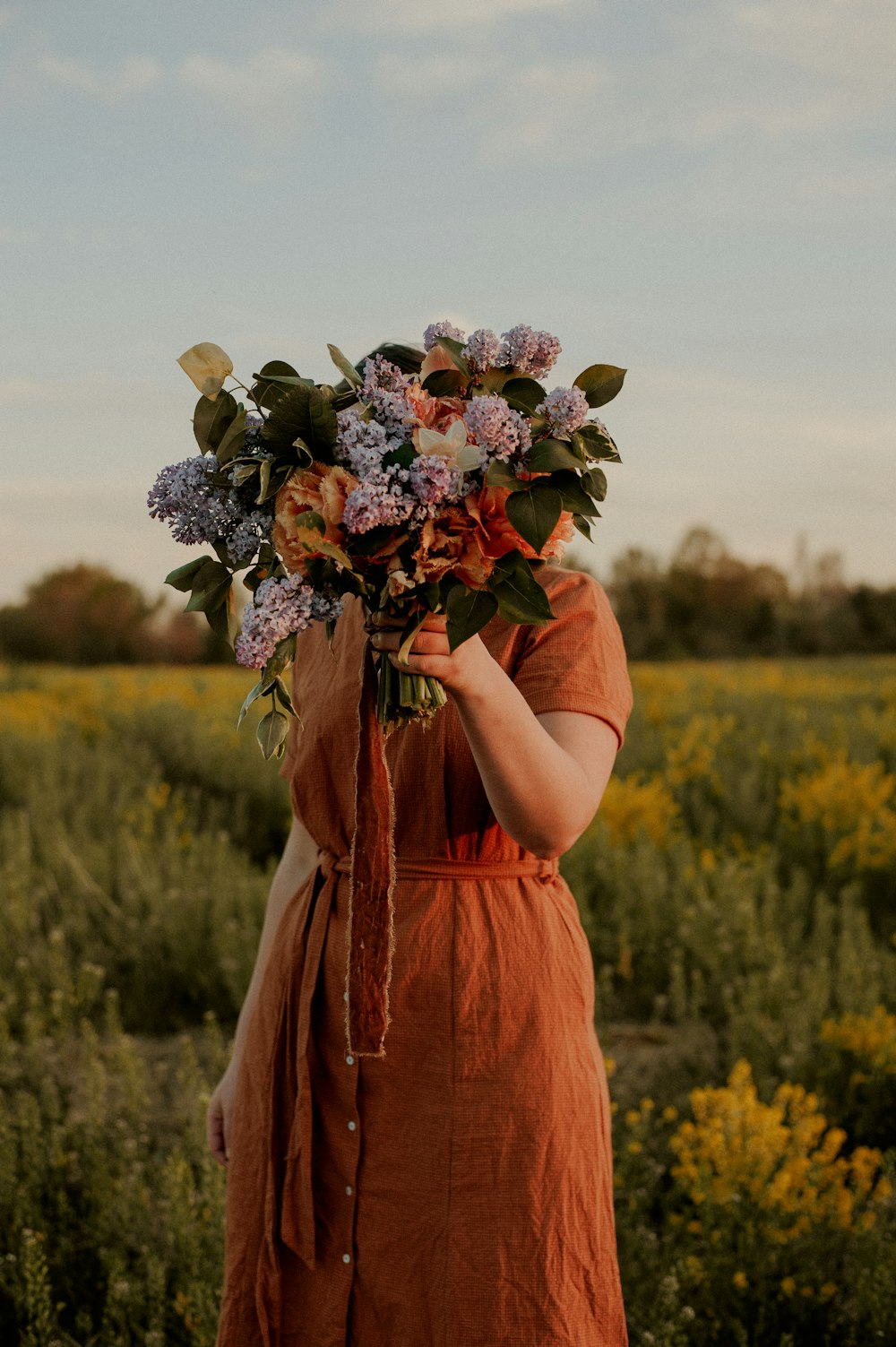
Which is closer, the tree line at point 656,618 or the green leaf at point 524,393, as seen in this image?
the green leaf at point 524,393

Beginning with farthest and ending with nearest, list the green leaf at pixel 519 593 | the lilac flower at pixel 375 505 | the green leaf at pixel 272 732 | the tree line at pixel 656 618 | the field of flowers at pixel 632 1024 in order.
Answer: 1. the tree line at pixel 656 618
2. the field of flowers at pixel 632 1024
3. the green leaf at pixel 272 732
4. the green leaf at pixel 519 593
5. the lilac flower at pixel 375 505

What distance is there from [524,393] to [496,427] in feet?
0.37

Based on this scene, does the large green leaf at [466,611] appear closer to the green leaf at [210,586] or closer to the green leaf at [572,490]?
the green leaf at [572,490]

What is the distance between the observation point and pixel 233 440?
128cm

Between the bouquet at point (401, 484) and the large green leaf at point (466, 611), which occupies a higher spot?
the bouquet at point (401, 484)

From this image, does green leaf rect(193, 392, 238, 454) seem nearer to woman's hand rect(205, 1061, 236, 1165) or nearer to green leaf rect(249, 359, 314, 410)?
green leaf rect(249, 359, 314, 410)

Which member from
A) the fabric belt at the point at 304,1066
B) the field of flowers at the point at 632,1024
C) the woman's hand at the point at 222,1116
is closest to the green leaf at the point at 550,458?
the fabric belt at the point at 304,1066

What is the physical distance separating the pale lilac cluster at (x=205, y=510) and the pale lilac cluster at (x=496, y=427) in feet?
0.92

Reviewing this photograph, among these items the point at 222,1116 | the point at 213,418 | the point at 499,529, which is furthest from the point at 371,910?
the point at 222,1116

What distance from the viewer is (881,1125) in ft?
11.7

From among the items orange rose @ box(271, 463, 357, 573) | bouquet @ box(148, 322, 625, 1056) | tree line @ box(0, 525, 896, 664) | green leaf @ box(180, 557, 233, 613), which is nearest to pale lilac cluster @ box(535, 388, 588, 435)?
bouquet @ box(148, 322, 625, 1056)

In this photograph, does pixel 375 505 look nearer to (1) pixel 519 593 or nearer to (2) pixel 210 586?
(1) pixel 519 593

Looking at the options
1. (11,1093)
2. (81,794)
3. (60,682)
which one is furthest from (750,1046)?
(60,682)

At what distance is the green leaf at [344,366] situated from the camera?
4.33 feet
